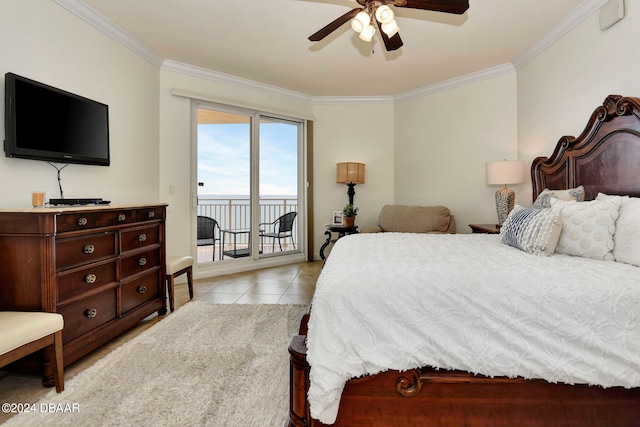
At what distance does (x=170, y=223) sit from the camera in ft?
12.7

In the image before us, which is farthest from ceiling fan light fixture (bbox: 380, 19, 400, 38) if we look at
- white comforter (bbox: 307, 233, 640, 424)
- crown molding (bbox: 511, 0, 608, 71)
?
crown molding (bbox: 511, 0, 608, 71)

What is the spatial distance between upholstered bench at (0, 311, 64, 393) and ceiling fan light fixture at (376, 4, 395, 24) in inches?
101

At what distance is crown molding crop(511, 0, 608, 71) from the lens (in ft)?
8.65

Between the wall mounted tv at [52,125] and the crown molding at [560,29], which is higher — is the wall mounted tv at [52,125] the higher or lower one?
the lower one

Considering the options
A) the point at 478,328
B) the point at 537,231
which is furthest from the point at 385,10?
the point at 478,328

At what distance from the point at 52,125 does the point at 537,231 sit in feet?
10.8

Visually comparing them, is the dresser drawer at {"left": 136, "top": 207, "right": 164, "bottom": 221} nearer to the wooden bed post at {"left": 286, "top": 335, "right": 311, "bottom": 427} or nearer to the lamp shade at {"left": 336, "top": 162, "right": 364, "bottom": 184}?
the wooden bed post at {"left": 286, "top": 335, "right": 311, "bottom": 427}

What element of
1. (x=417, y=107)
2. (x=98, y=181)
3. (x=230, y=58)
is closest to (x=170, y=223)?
(x=98, y=181)

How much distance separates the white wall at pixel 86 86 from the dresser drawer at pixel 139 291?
914 millimetres

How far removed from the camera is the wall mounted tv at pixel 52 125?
205cm

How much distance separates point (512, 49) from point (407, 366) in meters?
3.76

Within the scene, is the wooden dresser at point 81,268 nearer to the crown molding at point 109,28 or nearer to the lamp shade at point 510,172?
the crown molding at point 109,28

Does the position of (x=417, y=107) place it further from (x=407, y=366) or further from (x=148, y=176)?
(x=407, y=366)

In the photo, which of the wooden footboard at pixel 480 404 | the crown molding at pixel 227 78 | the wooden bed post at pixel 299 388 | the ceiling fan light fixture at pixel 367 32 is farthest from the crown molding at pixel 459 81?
the wooden bed post at pixel 299 388
